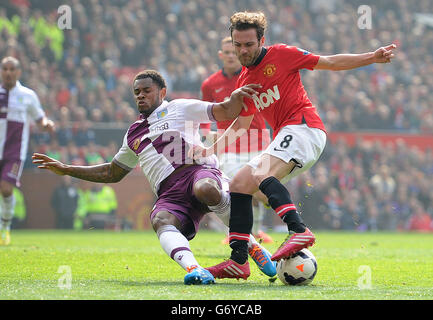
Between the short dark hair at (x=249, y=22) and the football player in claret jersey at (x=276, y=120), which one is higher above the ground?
the short dark hair at (x=249, y=22)

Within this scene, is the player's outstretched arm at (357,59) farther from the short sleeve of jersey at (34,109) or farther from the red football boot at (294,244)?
the short sleeve of jersey at (34,109)

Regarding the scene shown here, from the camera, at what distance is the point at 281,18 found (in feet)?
77.4

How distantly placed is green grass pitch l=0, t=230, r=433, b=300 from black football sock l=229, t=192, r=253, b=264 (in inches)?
10.2

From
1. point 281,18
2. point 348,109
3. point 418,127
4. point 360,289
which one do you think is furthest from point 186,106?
point 281,18

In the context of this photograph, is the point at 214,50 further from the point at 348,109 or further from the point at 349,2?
the point at 349,2

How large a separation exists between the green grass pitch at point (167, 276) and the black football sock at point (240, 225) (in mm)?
258

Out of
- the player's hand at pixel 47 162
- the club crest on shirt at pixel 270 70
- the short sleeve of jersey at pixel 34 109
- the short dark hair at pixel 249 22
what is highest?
the short dark hair at pixel 249 22

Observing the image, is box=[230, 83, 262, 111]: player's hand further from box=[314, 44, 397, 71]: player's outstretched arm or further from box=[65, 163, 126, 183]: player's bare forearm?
box=[65, 163, 126, 183]: player's bare forearm

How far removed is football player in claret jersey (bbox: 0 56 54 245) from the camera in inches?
432

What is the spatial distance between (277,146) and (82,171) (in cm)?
191

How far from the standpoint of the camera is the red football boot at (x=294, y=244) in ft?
18.8

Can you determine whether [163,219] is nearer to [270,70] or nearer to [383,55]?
[270,70]
